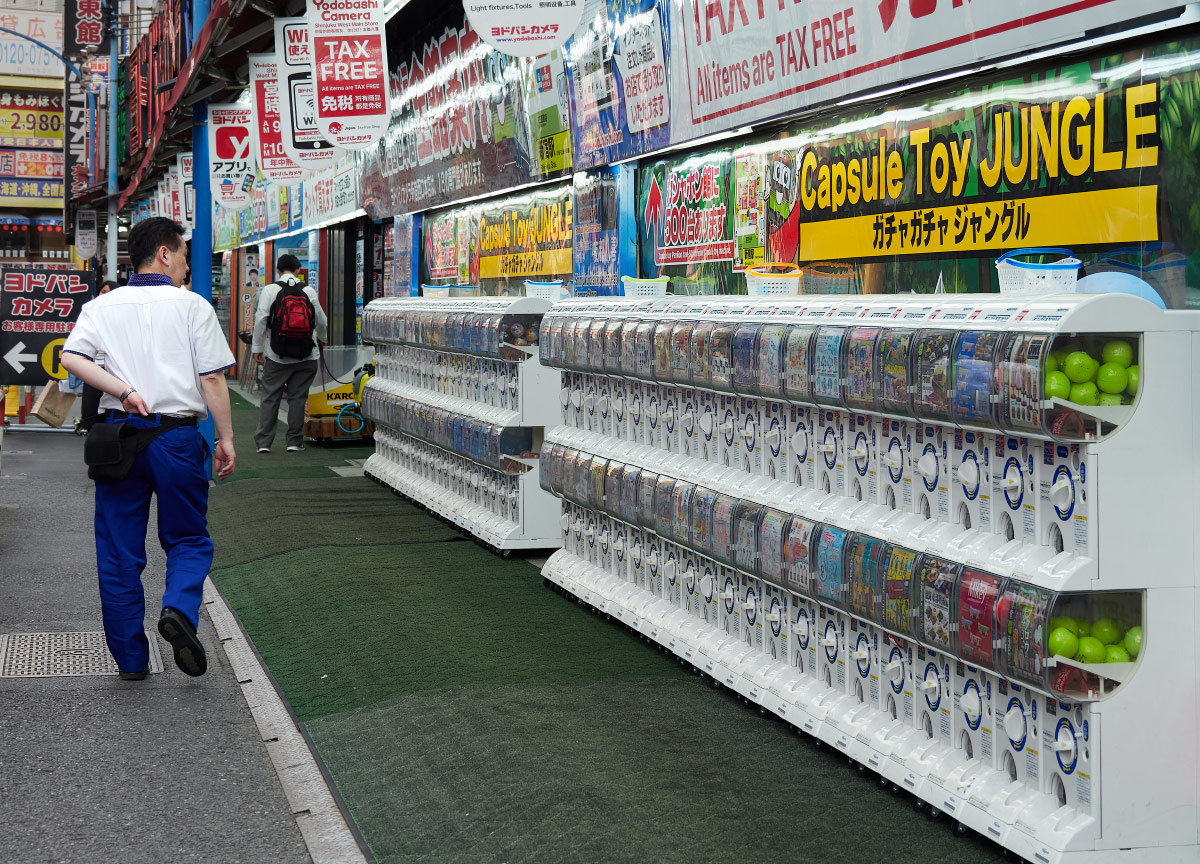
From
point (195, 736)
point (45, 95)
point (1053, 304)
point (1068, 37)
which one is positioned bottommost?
point (195, 736)

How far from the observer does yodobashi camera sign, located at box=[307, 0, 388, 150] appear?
35.2 feet

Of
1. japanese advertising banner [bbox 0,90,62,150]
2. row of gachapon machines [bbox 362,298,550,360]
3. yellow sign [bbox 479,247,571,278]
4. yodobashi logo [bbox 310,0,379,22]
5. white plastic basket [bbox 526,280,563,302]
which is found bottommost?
row of gachapon machines [bbox 362,298,550,360]

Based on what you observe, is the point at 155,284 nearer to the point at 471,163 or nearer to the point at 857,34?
the point at 857,34

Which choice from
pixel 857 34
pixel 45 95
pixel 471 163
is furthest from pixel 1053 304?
pixel 45 95

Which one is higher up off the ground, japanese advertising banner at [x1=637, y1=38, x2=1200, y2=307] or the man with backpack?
japanese advertising banner at [x1=637, y1=38, x2=1200, y2=307]

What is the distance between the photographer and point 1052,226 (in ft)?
17.4

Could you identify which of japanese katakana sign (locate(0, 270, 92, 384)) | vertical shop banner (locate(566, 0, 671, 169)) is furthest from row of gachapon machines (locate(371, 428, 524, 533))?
japanese katakana sign (locate(0, 270, 92, 384))

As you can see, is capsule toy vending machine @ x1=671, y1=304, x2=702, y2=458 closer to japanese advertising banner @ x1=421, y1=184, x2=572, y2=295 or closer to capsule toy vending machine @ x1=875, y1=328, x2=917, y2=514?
capsule toy vending machine @ x1=875, y1=328, x2=917, y2=514

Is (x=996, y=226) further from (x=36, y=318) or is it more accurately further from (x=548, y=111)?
(x=36, y=318)

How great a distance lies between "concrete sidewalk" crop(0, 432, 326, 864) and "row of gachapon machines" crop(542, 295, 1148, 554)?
7.30 ft

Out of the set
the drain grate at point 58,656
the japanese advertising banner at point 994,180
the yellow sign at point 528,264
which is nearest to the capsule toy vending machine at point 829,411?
the japanese advertising banner at point 994,180

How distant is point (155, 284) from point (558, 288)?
3.56m

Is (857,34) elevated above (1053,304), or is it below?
above

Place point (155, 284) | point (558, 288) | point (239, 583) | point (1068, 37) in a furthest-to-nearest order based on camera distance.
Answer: point (558, 288)
point (239, 583)
point (155, 284)
point (1068, 37)
